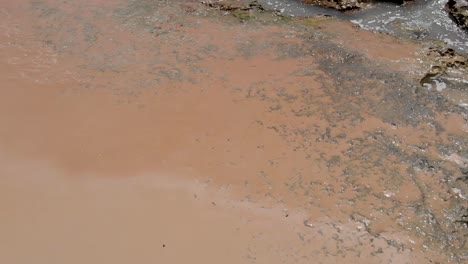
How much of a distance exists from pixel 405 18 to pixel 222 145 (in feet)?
7.77

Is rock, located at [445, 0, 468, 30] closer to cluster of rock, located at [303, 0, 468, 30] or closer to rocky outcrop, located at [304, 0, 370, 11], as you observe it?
cluster of rock, located at [303, 0, 468, 30]

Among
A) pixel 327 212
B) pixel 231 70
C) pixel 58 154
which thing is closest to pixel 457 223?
pixel 327 212

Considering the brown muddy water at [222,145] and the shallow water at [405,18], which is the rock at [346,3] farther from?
the brown muddy water at [222,145]

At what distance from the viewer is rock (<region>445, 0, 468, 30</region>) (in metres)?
4.36

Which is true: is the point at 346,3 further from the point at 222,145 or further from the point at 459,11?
the point at 222,145

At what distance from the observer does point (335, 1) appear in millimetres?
4727

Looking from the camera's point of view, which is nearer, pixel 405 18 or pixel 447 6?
pixel 405 18

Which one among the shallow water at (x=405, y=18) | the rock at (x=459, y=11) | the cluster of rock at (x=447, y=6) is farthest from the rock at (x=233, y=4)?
the rock at (x=459, y=11)

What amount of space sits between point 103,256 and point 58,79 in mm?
1683

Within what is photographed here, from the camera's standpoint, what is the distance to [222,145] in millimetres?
3182

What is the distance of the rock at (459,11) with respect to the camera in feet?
14.3

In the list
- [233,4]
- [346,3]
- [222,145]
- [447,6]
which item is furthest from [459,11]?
[222,145]

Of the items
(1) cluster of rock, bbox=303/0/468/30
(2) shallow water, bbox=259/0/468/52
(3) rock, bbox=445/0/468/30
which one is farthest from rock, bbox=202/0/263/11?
(3) rock, bbox=445/0/468/30

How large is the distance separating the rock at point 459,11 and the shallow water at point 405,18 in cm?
4
